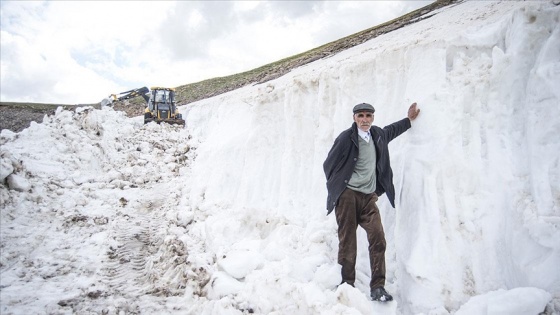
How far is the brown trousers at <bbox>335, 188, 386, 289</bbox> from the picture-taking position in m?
3.70

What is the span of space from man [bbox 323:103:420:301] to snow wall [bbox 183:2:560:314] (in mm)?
456

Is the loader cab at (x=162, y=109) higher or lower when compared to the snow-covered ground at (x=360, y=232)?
higher

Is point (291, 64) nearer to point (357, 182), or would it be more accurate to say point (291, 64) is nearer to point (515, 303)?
point (357, 182)

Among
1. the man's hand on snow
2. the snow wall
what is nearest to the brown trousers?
the snow wall

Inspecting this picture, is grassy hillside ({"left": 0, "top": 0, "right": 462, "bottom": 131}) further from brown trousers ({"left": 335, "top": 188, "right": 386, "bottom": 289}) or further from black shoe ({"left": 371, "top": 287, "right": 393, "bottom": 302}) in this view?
black shoe ({"left": 371, "top": 287, "right": 393, "bottom": 302})

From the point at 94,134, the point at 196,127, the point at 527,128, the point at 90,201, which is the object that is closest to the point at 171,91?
the point at 196,127

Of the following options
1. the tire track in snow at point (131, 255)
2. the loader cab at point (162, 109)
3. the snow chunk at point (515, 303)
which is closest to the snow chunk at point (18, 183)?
the tire track in snow at point (131, 255)

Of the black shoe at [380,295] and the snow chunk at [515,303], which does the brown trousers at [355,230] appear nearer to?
the black shoe at [380,295]

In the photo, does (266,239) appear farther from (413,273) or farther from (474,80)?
(474,80)

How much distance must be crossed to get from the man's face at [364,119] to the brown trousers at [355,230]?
778 mm

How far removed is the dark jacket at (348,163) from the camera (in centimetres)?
397

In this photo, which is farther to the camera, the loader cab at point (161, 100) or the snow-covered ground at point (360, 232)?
the loader cab at point (161, 100)

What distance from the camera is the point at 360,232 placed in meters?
4.64

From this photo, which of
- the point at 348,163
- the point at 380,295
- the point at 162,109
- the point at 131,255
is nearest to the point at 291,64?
the point at 162,109
